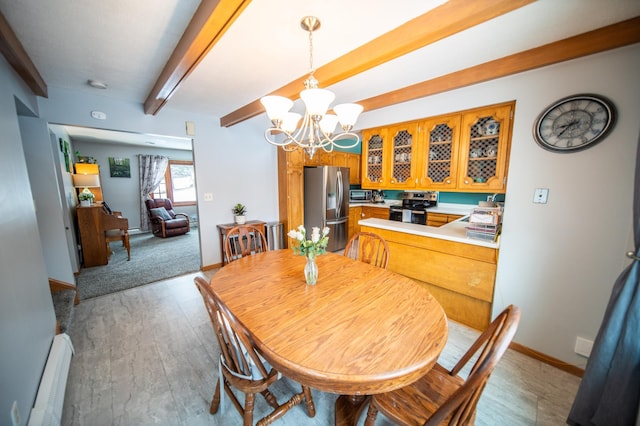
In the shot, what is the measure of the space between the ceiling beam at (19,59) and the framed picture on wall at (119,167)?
12.5ft

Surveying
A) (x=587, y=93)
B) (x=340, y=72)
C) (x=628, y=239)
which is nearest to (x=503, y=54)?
(x=587, y=93)

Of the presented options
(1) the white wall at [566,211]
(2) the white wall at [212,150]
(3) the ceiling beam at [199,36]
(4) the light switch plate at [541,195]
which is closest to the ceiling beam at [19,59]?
(2) the white wall at [212,150]

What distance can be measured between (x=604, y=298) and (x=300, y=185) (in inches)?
144

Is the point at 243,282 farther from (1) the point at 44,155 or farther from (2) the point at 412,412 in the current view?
(1) the point at 44,155

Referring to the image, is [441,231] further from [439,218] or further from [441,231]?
[439,218]

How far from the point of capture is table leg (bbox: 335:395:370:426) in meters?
1.27

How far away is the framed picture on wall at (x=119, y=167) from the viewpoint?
18.0 ft

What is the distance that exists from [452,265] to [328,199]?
2.38 meters

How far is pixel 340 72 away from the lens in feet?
5.70

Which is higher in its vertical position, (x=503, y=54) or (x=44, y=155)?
(x=503, y=54)

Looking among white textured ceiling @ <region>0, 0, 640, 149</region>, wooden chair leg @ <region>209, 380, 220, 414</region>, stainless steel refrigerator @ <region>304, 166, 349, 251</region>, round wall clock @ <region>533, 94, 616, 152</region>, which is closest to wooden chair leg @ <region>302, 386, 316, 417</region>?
wooden chair leg @ <region>209, 380, 220, 414</region>

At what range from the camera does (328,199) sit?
4.14 meters

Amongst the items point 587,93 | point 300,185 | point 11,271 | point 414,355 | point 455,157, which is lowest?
point 414,355

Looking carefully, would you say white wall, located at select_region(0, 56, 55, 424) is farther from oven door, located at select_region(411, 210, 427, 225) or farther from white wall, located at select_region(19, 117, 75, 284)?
oven door, located at select_region(411, 210, 427, 225)
